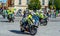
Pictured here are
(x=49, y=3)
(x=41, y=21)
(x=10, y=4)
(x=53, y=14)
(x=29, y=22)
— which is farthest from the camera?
(x=10, y=4)

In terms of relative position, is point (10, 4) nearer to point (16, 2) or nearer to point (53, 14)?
point (16, 2)

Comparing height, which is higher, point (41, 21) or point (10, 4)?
point (41, 21)

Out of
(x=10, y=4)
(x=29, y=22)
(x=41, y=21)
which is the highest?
(x=29, y=22)

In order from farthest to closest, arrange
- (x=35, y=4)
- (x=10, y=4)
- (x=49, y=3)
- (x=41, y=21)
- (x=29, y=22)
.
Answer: (x=10, y=4), (x=49, y=3), (x=35, y=4), (x=41, y=21), (x=29, y=22)

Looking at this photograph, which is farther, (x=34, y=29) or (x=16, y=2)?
(x=16, y=2)

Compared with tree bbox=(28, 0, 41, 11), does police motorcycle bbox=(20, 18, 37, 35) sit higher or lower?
higher

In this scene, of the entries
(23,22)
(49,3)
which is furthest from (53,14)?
(23,22)

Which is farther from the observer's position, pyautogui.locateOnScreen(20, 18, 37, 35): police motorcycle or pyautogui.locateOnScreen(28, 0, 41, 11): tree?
pyautogui.locateOnScreen(28, 0, 41, 11): tree

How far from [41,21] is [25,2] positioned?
142 ft

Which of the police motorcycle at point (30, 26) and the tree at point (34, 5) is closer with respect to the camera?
the police motorcycle at point (30, 26)

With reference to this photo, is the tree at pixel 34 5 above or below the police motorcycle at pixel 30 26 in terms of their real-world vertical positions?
below

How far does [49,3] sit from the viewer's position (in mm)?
71125

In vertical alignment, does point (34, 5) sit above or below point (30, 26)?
below

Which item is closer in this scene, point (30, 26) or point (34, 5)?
point (30, 26)
